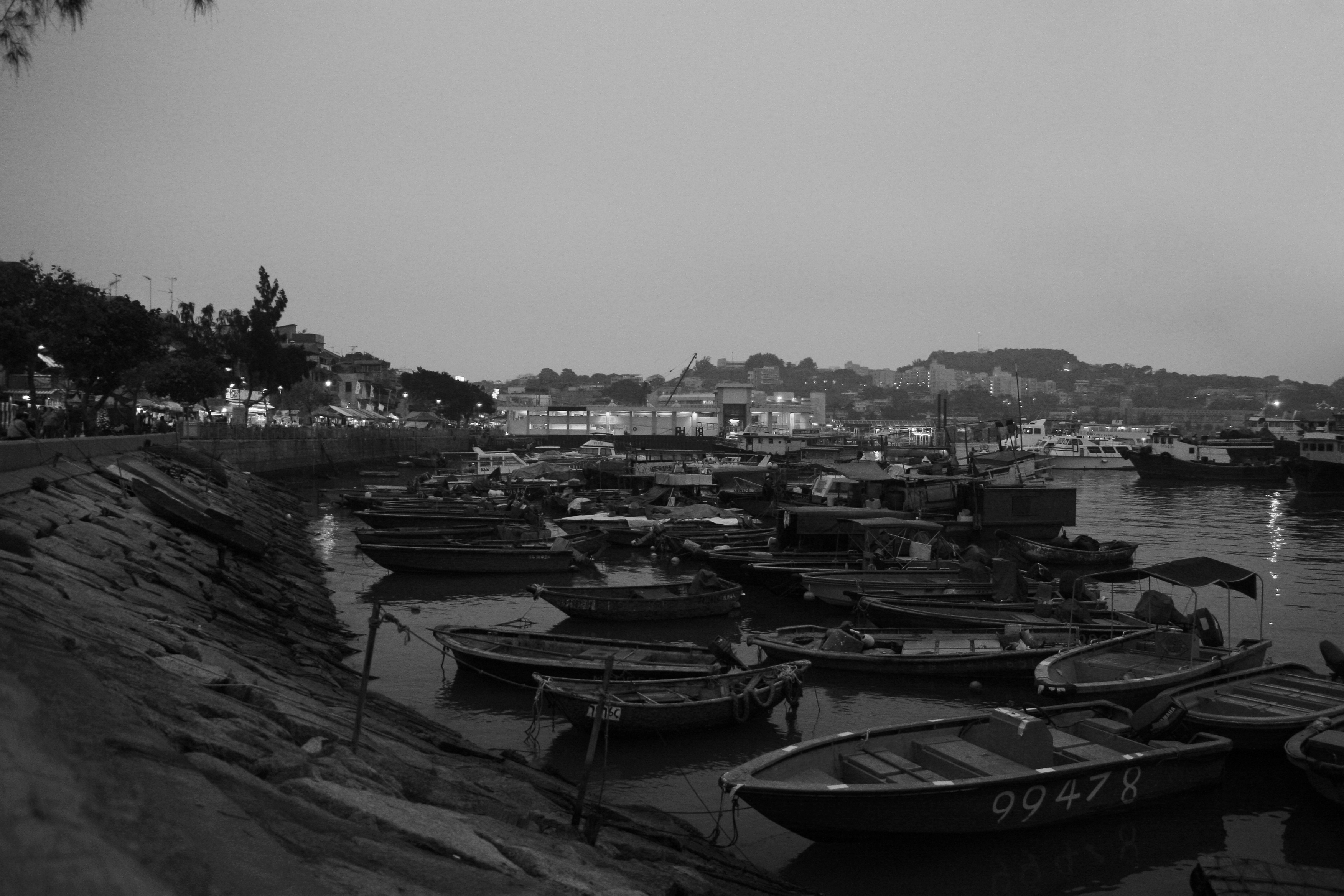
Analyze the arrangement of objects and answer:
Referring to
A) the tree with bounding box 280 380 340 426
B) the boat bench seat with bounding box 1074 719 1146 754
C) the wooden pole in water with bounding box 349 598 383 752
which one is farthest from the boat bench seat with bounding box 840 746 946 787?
the tree with bounding box 280 380 340 426

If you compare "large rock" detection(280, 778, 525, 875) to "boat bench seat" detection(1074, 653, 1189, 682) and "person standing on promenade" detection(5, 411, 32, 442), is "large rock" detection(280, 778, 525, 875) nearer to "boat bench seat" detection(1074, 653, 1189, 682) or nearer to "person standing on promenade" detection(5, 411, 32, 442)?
"boat bench seat" detection(1074, 653, 1189, 682)

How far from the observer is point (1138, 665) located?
16344 millimetres

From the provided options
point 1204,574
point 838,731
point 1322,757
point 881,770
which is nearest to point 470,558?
point 838,731

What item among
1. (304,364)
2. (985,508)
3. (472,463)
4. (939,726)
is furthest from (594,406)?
(939,726)

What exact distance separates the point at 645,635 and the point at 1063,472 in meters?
80.3

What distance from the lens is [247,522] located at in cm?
3089

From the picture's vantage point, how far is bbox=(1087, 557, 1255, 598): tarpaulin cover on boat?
55.1ft

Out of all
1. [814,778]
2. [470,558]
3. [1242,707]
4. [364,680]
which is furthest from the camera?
[470,558]

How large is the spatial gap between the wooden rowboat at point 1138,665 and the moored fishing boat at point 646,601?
8834mm

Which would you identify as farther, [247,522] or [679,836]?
[247,522]

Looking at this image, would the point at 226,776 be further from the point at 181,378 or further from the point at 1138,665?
the point at 181,378

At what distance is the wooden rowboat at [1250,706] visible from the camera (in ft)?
42.2

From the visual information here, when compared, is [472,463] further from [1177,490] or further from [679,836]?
[679,836]

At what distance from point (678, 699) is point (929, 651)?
248 inches
